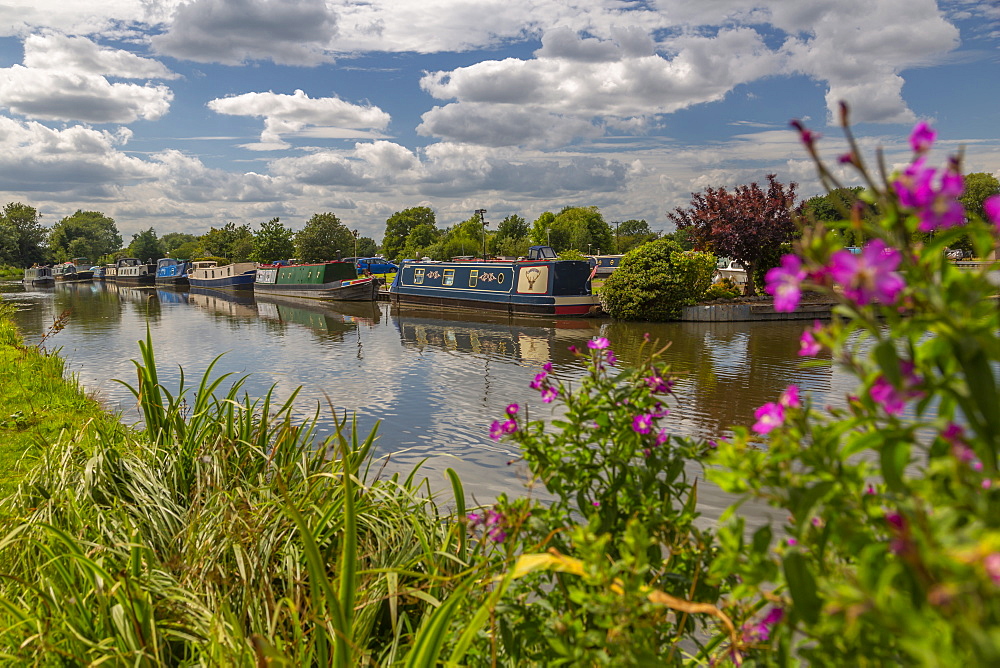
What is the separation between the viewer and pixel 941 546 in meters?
0.89

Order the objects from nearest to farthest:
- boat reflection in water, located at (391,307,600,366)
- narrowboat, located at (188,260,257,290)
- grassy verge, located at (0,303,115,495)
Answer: grassy verge, located at (0,303,115,495) → boat reflection in water, located at (391,307,600,366) → narrowboat, located at (188,260,257,290)

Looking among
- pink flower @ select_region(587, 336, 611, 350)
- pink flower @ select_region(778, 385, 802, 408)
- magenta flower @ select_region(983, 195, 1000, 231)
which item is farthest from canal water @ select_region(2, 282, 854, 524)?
magenta flower @ select_region(983, 195, 1000, 231)

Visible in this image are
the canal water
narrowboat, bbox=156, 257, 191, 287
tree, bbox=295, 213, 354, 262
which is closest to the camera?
the canal water

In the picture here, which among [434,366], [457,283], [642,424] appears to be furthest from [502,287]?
[642,424]

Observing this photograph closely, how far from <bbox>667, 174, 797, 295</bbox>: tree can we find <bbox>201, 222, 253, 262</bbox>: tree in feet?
199

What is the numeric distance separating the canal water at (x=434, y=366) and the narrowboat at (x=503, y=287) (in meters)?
0.72

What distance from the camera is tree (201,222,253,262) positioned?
2923 inches

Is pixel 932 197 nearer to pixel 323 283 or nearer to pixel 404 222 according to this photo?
pixel 323 283

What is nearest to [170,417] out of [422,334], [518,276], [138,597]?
[138,597]

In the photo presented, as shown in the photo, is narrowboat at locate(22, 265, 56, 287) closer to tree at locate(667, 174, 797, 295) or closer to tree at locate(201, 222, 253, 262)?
tree at locate(201, 222, 253, 262)

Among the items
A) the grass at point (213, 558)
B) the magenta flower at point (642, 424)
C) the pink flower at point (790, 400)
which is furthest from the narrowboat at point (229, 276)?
the pink flower at point (790, 400)

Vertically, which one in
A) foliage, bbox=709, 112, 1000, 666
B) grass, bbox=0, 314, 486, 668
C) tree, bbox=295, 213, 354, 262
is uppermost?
tree, bbox=295, 213, 354, 262

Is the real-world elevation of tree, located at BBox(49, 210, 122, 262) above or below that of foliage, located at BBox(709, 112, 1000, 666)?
above

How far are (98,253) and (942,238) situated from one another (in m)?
127
